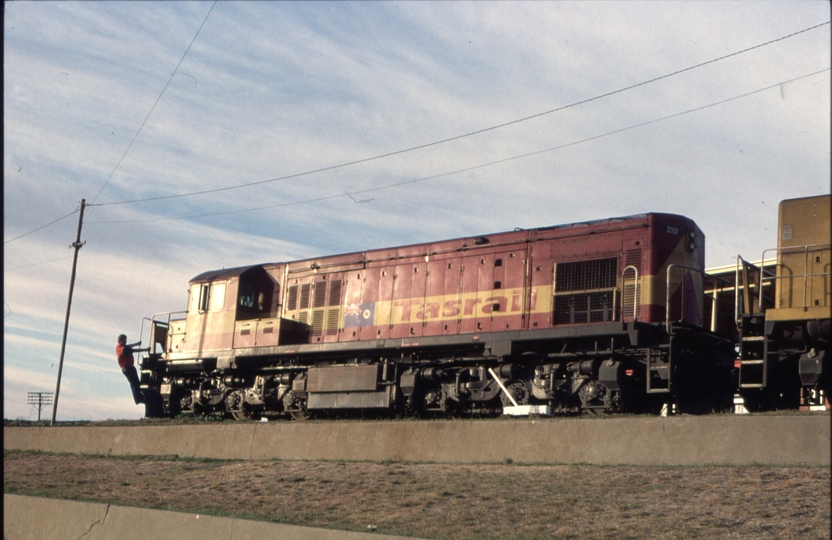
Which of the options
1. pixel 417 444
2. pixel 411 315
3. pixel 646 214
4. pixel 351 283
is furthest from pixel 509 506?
pixel 351 283

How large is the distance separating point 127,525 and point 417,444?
181 inches

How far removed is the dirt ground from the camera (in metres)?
8.38

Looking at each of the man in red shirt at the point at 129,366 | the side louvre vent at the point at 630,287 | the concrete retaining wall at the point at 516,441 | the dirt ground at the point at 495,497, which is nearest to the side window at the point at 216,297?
the man in red shirt at the point at 129,366

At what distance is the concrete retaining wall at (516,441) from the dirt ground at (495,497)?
1.20 ft

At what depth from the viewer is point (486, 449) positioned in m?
12.8

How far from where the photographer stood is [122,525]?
10.6 m

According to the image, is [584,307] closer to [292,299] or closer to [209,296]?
[292,299]

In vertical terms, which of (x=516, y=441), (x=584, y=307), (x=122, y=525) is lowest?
(x=122, y=525)

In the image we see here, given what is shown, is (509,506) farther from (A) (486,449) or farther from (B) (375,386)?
(B) (375,386)

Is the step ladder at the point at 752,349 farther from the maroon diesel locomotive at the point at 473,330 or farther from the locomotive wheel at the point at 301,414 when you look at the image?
the locomotive wheel at the point at 301,414

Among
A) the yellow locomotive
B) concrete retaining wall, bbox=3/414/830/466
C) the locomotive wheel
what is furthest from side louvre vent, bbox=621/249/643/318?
the locomotive wheel

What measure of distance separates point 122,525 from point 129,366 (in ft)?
43.3

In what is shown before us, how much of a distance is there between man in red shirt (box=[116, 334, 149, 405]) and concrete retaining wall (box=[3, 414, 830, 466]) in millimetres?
5112

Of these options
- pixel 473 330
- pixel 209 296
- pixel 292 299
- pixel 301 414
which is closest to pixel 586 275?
pixel 473 330
